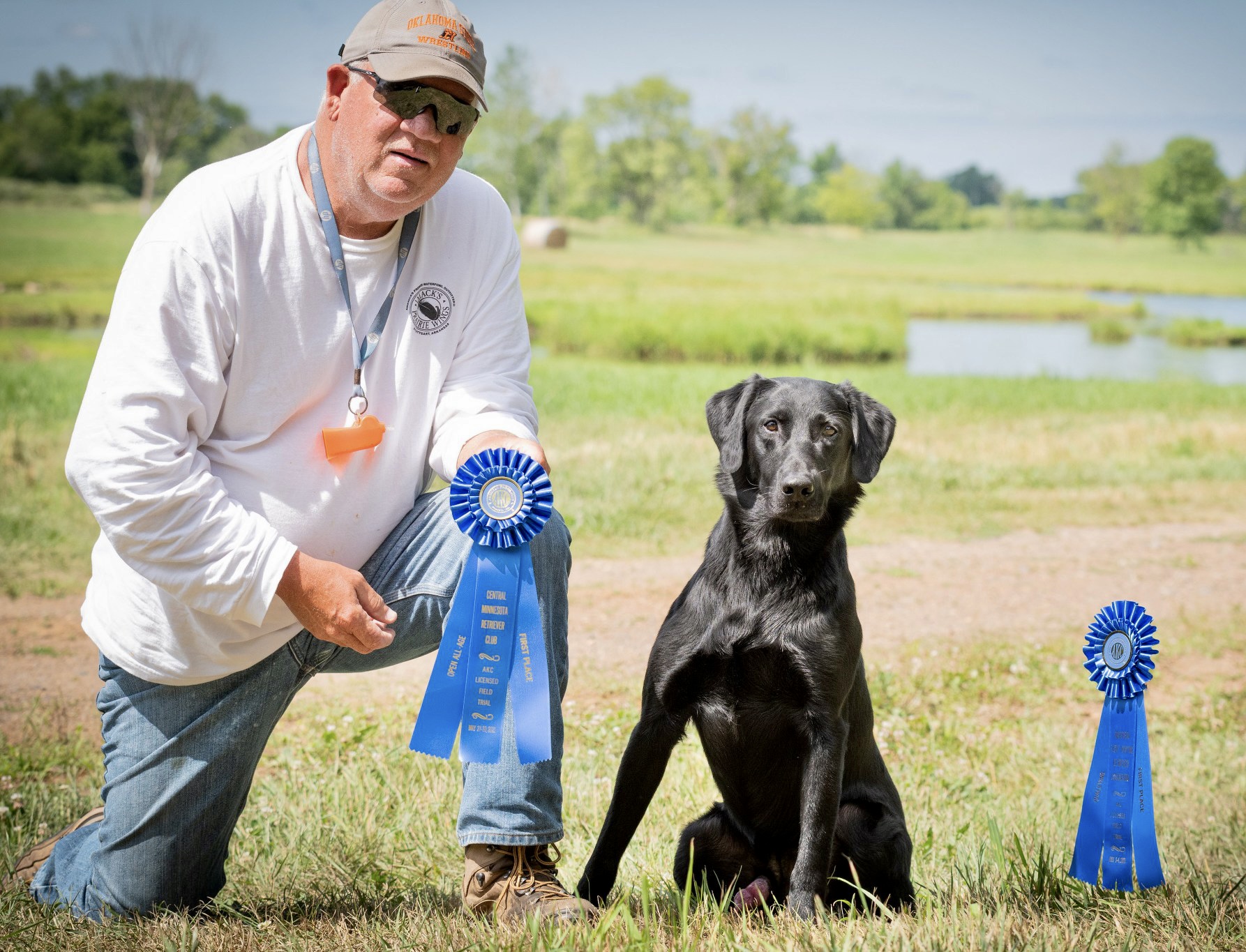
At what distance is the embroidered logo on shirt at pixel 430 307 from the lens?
2520 mm

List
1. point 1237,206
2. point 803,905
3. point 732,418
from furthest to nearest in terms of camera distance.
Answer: point 1237,206 → point 732,418 → point 803,905

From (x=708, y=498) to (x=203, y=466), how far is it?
6092mm

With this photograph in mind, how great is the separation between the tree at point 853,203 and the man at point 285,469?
58490 mm

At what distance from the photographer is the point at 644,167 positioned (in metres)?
43.2

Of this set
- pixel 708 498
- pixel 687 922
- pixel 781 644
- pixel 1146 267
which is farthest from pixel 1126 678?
pixel 1146 267

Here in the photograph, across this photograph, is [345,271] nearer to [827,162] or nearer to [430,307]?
[430,307]

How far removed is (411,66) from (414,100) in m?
0.07

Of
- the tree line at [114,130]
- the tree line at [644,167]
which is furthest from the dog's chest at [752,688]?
the tree line at [114,130]

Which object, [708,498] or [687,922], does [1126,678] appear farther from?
[708,498]

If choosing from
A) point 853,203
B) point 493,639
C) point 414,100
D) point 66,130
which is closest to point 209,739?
point 493,639

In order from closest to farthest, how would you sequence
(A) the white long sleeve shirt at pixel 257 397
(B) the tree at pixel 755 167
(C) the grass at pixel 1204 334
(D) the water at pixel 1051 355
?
(A) the white long sleeve shirt at pixel 257 397 → (D) the water at pixel 1051 355 → (C) the grass at pixel 1204 334 → (B) the tree at pixel 755 167

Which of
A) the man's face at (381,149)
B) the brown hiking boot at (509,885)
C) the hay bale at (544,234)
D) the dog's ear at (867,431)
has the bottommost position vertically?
the brown hiking boot at (509,885)

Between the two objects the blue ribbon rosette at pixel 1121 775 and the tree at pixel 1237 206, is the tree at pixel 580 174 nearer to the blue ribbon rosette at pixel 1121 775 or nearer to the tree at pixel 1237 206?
the tree at pixel 1237 206

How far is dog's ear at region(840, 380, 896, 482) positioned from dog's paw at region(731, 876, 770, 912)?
0.98m
